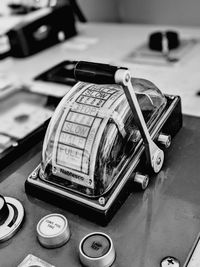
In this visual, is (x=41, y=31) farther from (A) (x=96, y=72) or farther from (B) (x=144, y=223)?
(B) (x=144, y=223)

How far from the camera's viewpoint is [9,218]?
2.78ft

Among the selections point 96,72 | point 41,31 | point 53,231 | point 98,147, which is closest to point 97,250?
point 53,231

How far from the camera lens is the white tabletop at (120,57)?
4.62ft

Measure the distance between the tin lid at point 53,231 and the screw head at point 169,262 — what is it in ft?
0.67

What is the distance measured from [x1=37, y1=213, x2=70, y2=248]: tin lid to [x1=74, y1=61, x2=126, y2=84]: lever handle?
0.99ft

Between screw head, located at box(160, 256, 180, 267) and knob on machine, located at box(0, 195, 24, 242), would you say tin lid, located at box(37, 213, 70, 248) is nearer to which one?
knob on machine, located at box(0, 195, 24, 242)

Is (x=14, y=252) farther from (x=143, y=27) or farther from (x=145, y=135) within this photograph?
(x=143, y=27)

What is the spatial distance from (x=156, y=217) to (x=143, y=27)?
4.77ft

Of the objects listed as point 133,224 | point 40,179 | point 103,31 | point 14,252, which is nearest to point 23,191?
point 40,179

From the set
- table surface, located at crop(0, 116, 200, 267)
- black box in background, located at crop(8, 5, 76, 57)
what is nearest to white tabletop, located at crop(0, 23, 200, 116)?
black box in background, located at crop(8, 5, 76, 57)

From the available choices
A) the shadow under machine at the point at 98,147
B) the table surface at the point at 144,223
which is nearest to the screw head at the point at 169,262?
the table surface at the point at 144,223

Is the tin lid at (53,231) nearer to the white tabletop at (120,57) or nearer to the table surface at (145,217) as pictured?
the table surface at (145,217)

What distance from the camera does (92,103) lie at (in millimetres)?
888

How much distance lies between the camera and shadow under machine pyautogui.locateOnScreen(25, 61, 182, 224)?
0.80 m
